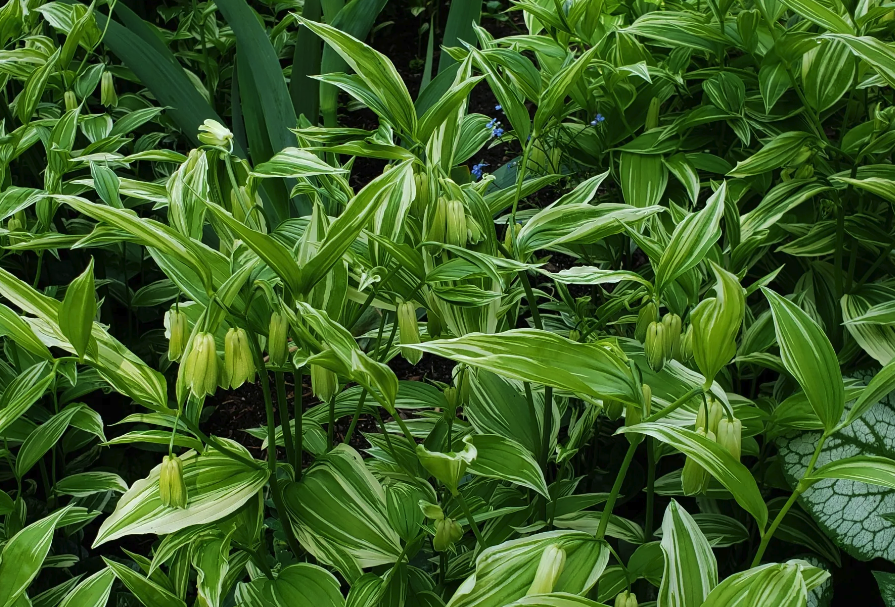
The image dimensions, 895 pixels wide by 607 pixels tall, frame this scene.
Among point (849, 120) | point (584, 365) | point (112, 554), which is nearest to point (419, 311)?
point (112, 554)

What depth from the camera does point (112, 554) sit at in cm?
162

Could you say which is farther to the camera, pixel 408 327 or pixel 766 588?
pixel 408 327

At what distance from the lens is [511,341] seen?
0.63 m

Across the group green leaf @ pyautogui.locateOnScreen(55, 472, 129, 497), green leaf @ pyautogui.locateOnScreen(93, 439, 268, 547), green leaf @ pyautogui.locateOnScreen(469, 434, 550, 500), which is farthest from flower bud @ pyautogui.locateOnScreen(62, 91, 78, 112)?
green leaf @ pyautogui.locateOnScreen(469, 434, 550, 500)

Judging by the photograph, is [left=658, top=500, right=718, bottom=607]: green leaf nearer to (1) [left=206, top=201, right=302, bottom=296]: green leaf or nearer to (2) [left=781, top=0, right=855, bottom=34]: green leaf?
(1) [left=206, top=201, right=302, bottom=296]: green leaf

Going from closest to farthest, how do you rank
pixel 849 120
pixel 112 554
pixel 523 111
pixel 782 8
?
pixel 523 111
pixel 782 8
pixel 849 120
pixel 112 554

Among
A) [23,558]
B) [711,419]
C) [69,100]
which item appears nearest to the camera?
[711,419]

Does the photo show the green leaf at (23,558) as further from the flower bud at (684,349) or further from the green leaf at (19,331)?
the flower bud at (684,349)

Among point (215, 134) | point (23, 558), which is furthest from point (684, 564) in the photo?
point (23, 558)

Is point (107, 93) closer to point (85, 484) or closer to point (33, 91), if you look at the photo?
point (33, 91)

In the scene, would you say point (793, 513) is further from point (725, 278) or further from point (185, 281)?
point (185, 281)

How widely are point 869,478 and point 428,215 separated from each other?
0.49 m

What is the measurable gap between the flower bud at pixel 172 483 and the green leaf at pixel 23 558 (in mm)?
295

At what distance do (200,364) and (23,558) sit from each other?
16.8 inches
